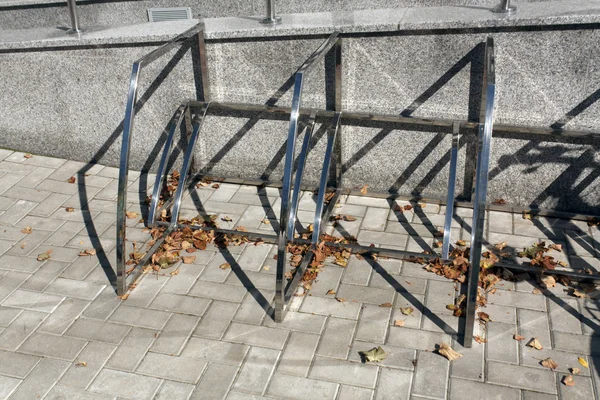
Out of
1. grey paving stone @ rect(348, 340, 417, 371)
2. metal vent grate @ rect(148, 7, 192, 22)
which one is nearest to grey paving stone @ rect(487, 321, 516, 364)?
grey paving stone @ rect(348, 340, 417, 371)

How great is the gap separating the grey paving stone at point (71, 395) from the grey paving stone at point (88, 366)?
3 centimetres

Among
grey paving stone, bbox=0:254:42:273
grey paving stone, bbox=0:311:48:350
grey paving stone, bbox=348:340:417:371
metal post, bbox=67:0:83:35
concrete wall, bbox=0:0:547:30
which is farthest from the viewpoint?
concrete wall, bbox=0:0:547:30

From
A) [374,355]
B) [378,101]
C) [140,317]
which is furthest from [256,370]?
[378,101]

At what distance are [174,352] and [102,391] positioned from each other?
0.42m

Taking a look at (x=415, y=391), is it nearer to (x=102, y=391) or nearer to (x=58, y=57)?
(x=102, y=391)

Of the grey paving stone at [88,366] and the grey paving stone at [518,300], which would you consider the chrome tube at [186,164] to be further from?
the grey paving stone at [518,300]

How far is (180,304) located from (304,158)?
113 centimetres

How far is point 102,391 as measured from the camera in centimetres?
346

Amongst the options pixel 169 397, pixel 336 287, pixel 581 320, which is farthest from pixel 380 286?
pixel 169 397

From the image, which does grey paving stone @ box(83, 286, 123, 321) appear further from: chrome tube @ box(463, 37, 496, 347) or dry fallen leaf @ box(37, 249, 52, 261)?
chrome tube @ box(463, 37, 496, 347)

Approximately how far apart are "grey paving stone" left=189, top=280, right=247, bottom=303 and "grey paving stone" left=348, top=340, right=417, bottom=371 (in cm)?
80

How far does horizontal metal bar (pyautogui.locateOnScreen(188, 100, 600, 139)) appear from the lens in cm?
450

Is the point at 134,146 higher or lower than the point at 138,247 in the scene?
higher

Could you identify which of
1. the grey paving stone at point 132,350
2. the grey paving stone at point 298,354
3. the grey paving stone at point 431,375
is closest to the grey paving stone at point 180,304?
the grey paving stone at point 132,350
